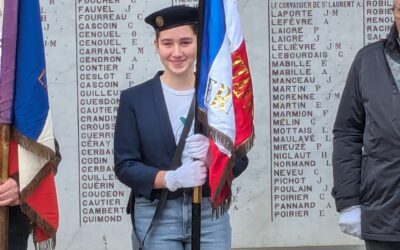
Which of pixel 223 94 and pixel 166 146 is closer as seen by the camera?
pixel 166 146

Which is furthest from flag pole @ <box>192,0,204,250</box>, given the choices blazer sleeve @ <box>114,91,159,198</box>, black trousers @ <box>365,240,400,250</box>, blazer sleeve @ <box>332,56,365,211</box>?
black trousers @ <box>365,240,400,250</box>

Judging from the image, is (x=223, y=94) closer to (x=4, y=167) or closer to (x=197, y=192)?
(x=197, y=192)

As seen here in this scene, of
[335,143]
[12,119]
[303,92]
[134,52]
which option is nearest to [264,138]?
[303,92]

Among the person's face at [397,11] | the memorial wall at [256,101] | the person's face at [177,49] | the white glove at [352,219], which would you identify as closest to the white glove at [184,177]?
the person's face at [177,49]

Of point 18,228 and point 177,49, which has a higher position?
point 177,49

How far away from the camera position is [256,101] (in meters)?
6.04

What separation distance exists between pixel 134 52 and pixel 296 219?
1.54 m

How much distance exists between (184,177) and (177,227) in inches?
9.9

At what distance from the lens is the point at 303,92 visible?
19.8 ft

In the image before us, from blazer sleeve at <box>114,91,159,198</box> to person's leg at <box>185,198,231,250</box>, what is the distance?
0.87ft

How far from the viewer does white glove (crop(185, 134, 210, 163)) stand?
400 centimetres

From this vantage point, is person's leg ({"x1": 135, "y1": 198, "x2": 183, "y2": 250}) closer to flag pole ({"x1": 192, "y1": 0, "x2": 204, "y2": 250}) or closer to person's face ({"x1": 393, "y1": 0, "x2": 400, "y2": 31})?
flag pole ({"x1": 192, "y1": 0, "x2": 204, "y2": 250})

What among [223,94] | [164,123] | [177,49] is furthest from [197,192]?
[177,49]

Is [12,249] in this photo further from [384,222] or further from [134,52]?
[134,52]
